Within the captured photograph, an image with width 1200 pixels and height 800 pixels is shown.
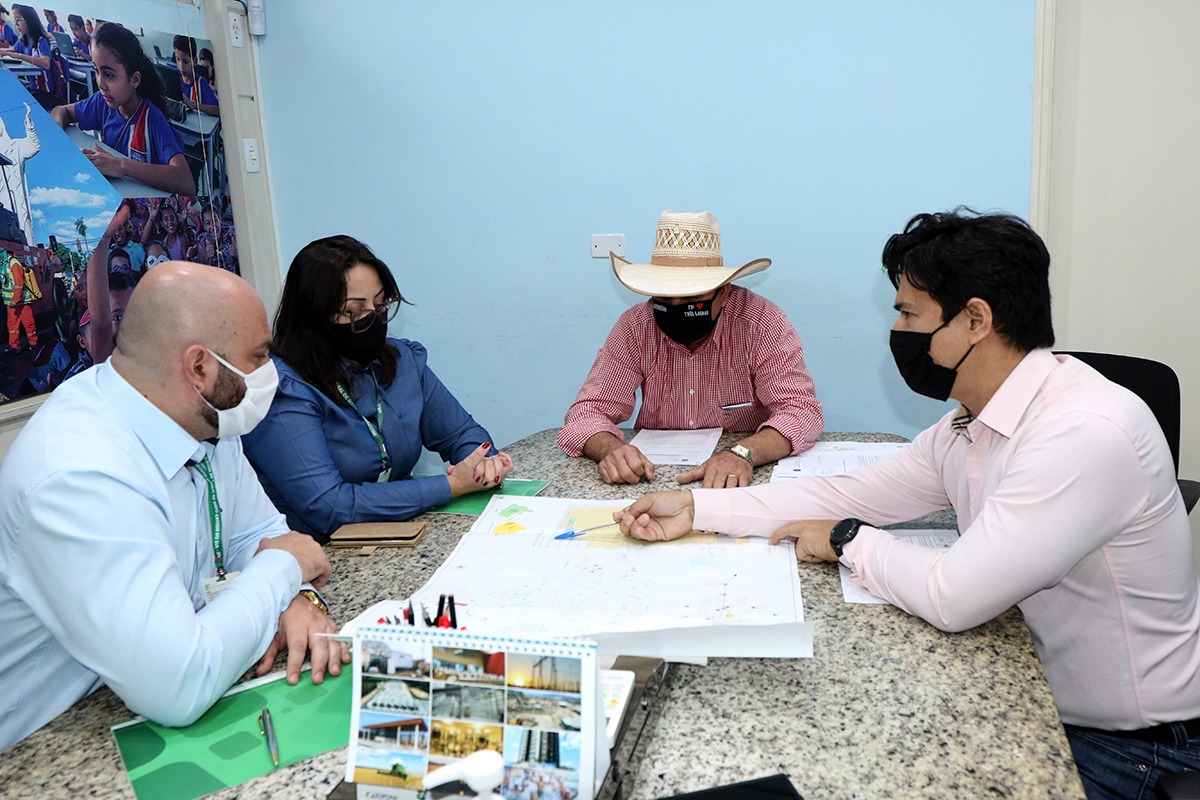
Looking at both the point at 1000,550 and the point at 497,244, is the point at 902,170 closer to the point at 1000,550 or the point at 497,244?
the point at 497,244

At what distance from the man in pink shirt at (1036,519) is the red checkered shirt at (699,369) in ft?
2.94

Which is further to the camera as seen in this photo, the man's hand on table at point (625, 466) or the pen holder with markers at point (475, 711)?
the man's hand on table at point (625, 466)

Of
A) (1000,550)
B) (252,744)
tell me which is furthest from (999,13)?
(252,744)

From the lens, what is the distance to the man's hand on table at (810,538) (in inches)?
59.4

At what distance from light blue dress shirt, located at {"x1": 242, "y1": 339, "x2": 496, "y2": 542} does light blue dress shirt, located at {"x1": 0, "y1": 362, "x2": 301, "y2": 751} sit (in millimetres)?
496

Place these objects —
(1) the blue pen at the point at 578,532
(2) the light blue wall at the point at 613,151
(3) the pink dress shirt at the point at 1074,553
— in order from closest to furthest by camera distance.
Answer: (3) the pink dress shirt at the point at 1074,553 → (1) the blue pen at the point at 578,532 → (2) the light blue wall at the point at 613,151

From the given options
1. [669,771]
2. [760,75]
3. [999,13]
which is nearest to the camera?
[669,771]

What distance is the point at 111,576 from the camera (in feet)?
3.76

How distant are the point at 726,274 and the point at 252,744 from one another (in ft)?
5.77

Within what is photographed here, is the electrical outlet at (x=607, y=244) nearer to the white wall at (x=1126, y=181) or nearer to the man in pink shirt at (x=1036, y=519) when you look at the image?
the white wall at (x=1126, y=181)

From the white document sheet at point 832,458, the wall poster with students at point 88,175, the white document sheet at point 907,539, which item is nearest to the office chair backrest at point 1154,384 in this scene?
the white document sheet at point 832,458

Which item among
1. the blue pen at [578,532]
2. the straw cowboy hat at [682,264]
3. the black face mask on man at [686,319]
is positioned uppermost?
the straw cowboy hat at [682,264]

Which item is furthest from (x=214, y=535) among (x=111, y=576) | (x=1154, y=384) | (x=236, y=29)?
(x=236, y=29)

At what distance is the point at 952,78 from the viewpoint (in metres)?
3.01
